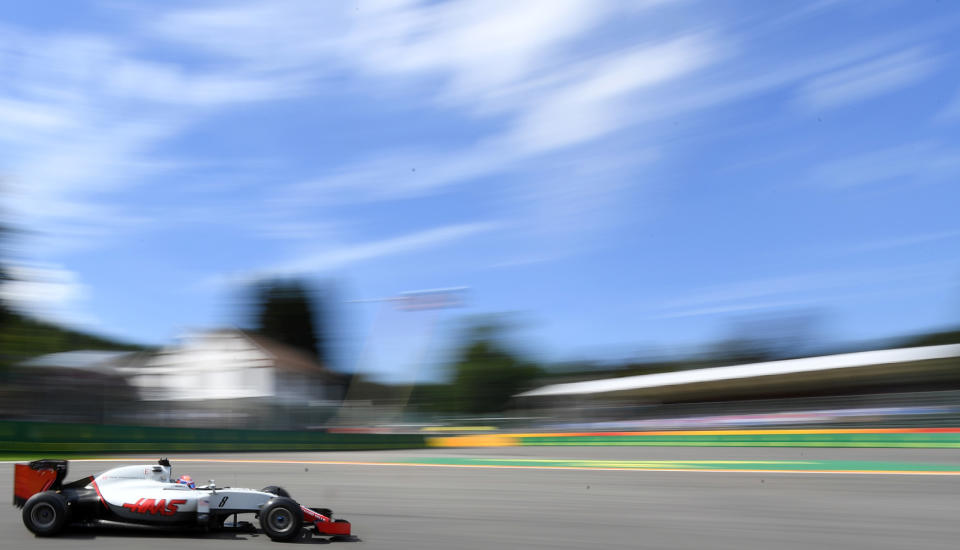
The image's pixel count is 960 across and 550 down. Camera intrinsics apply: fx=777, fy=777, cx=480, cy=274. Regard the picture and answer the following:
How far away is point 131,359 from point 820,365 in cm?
3543

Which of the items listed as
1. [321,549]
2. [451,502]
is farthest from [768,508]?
[321,549]

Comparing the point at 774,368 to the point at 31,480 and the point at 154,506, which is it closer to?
the point at 154,506

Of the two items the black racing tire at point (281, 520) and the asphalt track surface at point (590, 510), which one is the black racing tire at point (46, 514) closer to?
the asphalt track surface at point (590, 510)

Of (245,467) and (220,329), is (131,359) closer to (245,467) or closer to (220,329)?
(220,329)

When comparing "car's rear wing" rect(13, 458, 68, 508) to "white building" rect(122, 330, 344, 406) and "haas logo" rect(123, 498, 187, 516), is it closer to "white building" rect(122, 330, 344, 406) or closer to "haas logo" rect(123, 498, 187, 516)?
"haas logo" rect(123, 498, 187, 516)

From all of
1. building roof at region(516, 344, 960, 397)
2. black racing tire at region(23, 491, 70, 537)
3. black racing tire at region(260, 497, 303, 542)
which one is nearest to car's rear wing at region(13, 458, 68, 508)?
black racing tire at region(23, 491, 70, 537)

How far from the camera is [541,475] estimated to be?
12195 millimetres

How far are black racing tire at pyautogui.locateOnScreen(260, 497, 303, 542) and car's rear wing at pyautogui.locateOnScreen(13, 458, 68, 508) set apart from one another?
148 cm

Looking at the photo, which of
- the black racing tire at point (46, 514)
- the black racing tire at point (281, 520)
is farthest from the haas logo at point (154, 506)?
the black racing tire at point (281, 520)

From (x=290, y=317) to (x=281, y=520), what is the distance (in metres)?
64.8

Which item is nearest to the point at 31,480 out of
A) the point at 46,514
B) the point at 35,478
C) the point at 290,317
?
the point at 35,478

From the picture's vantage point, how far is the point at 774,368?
27.8m

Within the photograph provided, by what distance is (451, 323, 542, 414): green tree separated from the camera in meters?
72.8

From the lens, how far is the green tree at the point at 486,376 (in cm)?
7275
